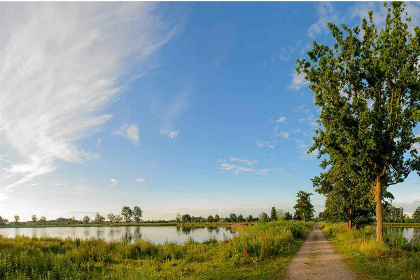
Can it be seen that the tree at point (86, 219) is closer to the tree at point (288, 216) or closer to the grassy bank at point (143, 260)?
the tree at point (288, 216)

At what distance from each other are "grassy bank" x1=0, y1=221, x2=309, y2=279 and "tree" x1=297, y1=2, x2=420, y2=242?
7.84 meters

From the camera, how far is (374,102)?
1858 cm

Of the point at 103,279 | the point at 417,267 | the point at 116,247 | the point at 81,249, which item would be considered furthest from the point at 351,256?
the point at 81,249

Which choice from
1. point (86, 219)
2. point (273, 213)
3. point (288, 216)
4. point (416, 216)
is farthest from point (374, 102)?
point (86, 219)

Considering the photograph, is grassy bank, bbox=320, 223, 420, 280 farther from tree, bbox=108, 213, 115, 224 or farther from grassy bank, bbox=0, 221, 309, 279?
tree, bbox=108, 213, 115, 224

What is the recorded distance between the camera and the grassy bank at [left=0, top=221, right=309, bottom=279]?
37.0ft

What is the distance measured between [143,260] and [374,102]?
1929cm

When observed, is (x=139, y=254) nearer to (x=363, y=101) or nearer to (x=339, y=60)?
(x=363, y=101)

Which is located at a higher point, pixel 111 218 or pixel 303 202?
pixel 303 202

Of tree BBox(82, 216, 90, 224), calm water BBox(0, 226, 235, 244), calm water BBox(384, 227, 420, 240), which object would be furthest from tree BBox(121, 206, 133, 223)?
calm water BBox(384, 227, 420, 240)

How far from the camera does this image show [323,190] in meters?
35.1

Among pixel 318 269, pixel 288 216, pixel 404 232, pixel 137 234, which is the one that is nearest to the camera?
pixel 318 269

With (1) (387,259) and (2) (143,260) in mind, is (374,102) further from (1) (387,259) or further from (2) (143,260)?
(2) (143,260)

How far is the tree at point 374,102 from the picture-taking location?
55.2ft
